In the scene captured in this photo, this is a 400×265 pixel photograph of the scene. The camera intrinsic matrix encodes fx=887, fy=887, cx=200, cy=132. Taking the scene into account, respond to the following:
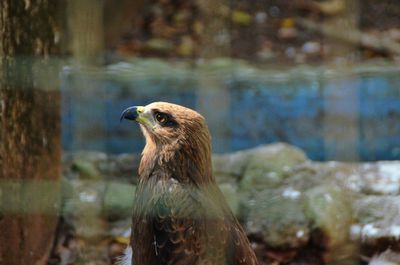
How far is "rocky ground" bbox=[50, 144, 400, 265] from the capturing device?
3705 millimetres

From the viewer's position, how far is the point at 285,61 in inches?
258

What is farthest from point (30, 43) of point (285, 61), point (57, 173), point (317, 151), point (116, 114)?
point (285, 61)

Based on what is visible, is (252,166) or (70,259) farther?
(252,166)

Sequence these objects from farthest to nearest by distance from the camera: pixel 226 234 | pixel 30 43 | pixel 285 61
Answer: pixel 285 61 < pixel 30 43 < pixel 226 234

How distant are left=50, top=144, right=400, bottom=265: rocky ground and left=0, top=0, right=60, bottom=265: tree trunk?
0.15 m

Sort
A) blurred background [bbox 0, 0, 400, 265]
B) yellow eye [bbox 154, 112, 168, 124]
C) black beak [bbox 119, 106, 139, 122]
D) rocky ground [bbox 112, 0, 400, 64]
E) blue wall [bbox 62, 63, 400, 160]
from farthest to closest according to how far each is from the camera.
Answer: rocky ground [bbox 112, 0, 400, 64]
blue wall [bbox 62, 63, 400, 160]
yellow eye [bbox 154, 112, 168, 124]
black beak [bbox 119, 106, 139, 122]
blurred background [bbox 0, 0, 400, 265]

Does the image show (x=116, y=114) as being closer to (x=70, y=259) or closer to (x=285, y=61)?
(x=70, y=259)

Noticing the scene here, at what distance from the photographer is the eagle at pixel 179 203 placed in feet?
9.53

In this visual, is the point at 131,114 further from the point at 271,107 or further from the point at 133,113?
the point at 271,107

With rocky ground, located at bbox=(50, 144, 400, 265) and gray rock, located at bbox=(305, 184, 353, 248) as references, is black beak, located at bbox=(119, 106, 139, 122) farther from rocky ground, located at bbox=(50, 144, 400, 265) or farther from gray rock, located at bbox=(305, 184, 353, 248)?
gray rock, located at bbox=(305, 184, 353, 248)

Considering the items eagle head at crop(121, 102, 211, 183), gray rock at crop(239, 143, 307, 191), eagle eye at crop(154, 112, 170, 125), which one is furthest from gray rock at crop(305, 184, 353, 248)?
eagle eye at crop(154, 112, 170, 125)

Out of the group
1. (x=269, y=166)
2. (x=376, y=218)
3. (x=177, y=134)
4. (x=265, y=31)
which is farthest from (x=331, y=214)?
(x=265, y=31)

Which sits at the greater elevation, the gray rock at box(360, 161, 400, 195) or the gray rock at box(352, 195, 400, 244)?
the gray rock at box(360, 161, 400, 195)

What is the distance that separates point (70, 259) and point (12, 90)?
0.95 metres
